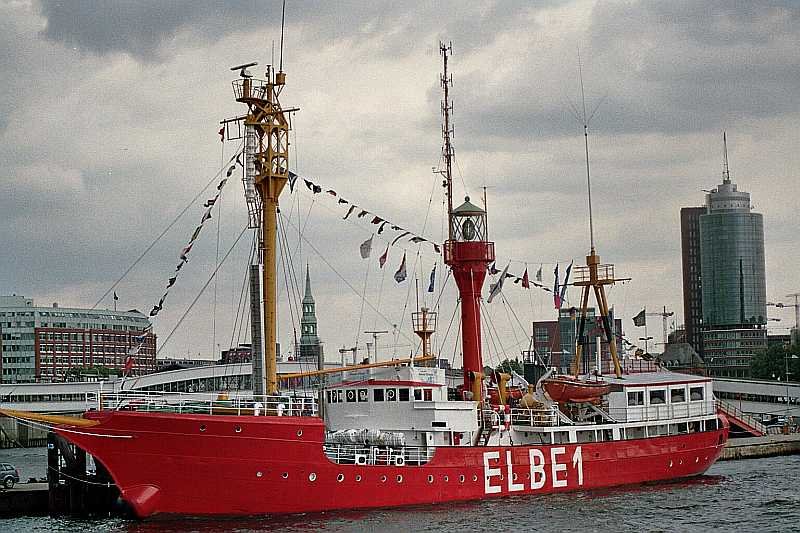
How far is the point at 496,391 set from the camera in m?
47.2

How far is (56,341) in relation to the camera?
158 meters

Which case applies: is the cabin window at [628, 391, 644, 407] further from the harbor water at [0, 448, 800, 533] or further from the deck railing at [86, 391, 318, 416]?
the deck railing at [86, 391, 318, 416]

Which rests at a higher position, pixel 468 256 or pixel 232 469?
pixel 468 256

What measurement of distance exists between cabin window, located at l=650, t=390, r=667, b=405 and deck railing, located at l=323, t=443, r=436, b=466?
41.6ft

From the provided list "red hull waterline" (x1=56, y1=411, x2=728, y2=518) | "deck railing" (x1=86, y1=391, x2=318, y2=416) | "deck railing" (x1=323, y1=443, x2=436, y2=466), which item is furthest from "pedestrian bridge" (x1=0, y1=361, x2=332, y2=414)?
"red hull waterline" (x1=56, y1=411, x2=728, y2=518)

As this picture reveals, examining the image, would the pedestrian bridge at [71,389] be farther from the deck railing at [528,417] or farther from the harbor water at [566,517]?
the harbor water at [566,517]

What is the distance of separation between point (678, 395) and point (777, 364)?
67918mm

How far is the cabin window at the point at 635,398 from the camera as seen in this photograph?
47.8 m

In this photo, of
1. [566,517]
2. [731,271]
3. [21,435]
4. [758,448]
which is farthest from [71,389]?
[731,271]

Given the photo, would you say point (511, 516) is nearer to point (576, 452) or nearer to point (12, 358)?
point (576, 452)

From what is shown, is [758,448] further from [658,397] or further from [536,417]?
[536,417]

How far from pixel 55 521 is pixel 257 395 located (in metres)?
7.86

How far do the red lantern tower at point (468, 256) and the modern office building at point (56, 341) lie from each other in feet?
337

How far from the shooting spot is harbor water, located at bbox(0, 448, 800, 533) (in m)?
36.0
